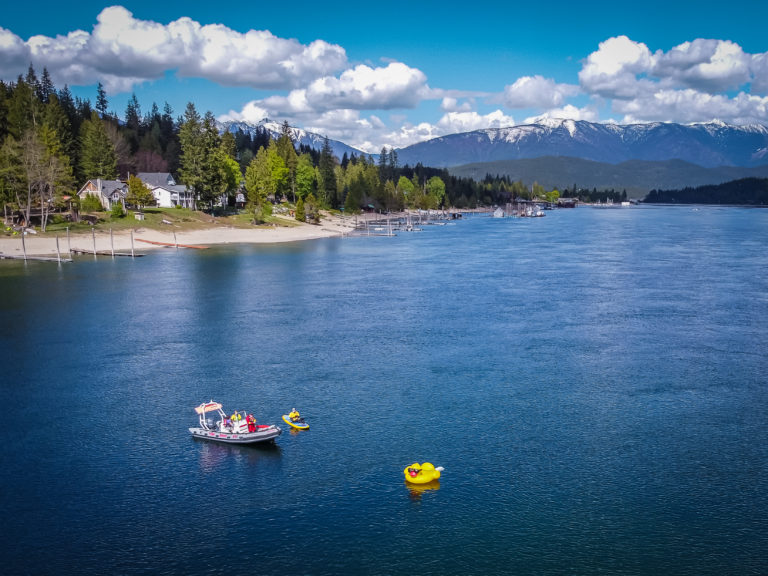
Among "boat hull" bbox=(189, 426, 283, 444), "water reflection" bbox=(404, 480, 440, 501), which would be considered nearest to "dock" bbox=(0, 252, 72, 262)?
"boat hull" bbox=(189, 426, 283, 444)

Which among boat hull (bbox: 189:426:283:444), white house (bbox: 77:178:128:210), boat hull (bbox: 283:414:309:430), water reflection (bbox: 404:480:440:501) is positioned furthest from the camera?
white house (bbox: 77:178:128:210)

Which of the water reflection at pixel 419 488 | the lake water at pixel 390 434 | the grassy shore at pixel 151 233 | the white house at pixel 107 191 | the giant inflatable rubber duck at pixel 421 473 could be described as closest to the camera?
the lake water at pixel 390 434

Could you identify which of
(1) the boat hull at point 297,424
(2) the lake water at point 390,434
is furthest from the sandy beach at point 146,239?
(1) the boat hull at point 297,424

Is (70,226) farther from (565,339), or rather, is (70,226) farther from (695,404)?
(695,404)

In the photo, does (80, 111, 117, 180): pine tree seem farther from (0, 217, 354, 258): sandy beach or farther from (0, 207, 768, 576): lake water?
(0, 207, 768, 576): lake water

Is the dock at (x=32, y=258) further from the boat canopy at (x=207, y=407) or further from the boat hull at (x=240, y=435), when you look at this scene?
the boat hull at (x=240, y=435)

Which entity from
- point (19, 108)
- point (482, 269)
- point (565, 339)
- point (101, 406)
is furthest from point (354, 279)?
point (19, 108)
